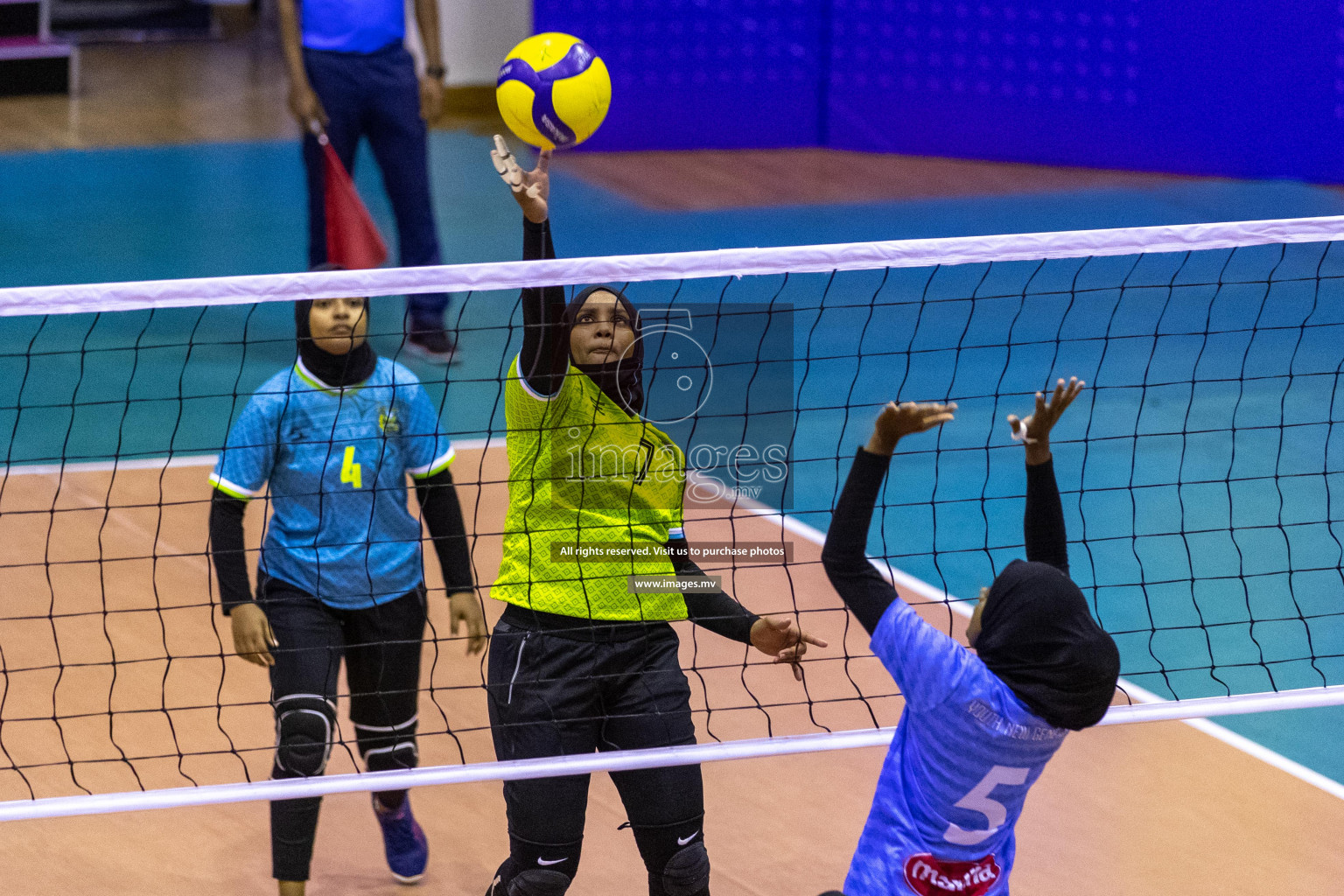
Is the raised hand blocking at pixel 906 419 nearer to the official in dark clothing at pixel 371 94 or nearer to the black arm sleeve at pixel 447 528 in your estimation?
the black arm sleeve at pixel 447 528

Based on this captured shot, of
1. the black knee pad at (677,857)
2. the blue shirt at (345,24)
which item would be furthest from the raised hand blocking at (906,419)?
the blue shirt at (345,24)

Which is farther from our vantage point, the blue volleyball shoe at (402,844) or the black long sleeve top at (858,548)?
the blue volleyball shoe at (402,844)

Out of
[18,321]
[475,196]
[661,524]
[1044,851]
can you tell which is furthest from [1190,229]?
[475,196]

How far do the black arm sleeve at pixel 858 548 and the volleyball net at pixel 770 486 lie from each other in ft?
1.84

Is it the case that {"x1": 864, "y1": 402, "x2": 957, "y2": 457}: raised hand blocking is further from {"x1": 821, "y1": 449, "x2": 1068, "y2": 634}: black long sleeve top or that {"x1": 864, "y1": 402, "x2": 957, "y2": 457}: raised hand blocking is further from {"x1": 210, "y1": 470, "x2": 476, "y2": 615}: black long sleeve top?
{"x1": 210, "y1": 470, "x2": 476, "y2": 615}: black long sleeve top

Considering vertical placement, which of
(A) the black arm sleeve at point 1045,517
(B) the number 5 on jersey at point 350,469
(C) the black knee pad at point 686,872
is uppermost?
(A) the black arm sleeve at point 1045,517

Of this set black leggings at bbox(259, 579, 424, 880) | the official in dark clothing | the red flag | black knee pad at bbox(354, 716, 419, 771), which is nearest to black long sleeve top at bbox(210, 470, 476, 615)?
black leggings at bbox(259, 579, 424, 880)

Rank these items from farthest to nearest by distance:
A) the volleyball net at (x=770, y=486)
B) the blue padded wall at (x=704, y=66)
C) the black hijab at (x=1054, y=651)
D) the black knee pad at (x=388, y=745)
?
the blue padded wall at (x=704, y=66) < the black knee pad at (x=388, y=745) < the volleyball net at (x=770, y=486) < the black hijab at (x=1054, y=651)

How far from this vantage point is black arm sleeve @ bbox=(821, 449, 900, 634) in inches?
111

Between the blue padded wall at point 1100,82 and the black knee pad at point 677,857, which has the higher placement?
the blue padded wall at point 1100,82

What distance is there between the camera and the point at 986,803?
8.90 feet

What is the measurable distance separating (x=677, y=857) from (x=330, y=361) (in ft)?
5.08

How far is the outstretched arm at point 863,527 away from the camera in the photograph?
9.11ft

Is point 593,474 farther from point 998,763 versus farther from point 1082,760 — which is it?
point 1082,760
